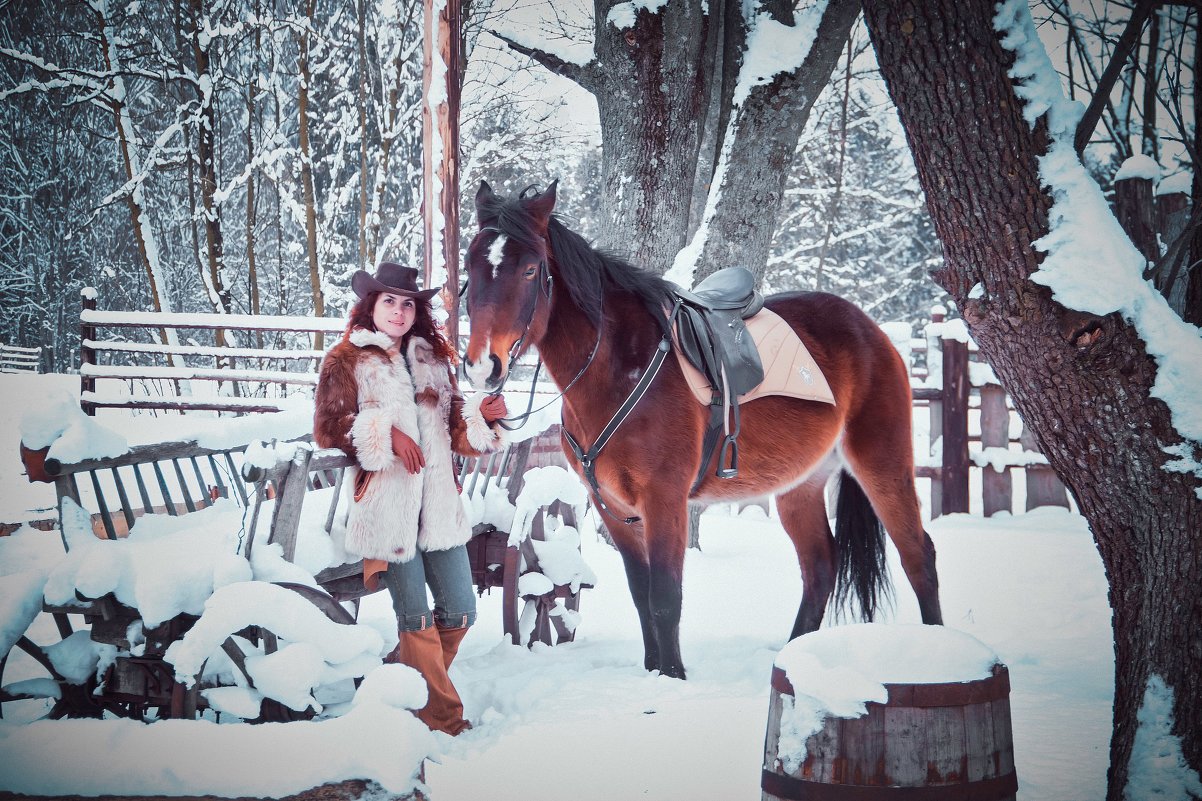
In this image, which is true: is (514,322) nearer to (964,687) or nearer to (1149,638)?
(964,687)

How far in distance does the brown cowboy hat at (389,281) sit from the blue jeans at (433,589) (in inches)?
41.8

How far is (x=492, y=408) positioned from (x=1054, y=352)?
2023mm

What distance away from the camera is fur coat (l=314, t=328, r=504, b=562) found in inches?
117

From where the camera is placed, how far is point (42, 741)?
1.93 meters

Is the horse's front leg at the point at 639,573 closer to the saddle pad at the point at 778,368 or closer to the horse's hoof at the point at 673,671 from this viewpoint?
the horse's hoof at the point at 673,671

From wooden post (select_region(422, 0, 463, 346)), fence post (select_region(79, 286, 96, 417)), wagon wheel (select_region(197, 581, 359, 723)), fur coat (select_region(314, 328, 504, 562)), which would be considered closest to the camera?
wagon wheel (select_region(197, 581, 359, 723))

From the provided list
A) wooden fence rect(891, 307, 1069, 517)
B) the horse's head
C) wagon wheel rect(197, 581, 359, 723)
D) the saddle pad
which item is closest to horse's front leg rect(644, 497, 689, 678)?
the saddle pad

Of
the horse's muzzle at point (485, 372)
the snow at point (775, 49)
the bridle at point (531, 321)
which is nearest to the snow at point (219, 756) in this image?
the horse's muzzle at point (485, 372)

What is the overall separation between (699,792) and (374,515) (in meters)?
1.52

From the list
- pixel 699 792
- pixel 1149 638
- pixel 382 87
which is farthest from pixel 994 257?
pixel 382 87

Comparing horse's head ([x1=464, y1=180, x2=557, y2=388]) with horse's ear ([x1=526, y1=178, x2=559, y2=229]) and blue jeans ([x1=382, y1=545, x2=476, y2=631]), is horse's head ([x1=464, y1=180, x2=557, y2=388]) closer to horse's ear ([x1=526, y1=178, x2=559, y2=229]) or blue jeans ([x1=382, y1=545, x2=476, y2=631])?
horse's ear ([x1=526, y1=178, x2=559, y2=229])

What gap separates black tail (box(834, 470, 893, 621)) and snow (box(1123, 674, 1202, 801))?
1836 millimetres

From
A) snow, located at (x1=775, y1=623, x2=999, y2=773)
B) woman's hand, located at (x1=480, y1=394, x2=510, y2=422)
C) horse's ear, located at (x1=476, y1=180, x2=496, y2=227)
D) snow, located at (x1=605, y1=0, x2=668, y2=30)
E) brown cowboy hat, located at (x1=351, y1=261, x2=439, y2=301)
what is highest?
snow, located at (x1=605, y1=0, x2=668, y2=30)

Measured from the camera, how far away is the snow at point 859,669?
1.83 meters
